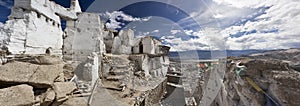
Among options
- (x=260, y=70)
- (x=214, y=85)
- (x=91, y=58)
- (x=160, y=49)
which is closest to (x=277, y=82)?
(x=260, y=70)

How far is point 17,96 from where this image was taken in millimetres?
2799

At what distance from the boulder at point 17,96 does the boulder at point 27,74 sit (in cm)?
25

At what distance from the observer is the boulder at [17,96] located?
104 inches

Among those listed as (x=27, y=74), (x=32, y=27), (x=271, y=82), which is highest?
(x=32, y=27)

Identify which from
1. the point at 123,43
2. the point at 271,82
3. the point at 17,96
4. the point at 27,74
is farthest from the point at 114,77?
the point at 123,43

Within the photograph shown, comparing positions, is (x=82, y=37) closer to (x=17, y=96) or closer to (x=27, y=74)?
(x=27, y=74)

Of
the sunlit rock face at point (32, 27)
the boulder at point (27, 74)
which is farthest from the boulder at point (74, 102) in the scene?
the sunlit rock face at point (32, 27)

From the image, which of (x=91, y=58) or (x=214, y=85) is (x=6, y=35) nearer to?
(x=91, y=58)

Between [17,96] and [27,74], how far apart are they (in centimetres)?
77

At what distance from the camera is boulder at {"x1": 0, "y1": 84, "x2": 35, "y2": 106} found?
8.70ft

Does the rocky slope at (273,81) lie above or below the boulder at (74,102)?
above

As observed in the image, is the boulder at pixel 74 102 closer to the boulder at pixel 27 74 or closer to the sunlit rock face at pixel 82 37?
the boulder at pixel 27 74

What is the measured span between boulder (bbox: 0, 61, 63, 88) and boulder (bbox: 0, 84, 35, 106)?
25cm

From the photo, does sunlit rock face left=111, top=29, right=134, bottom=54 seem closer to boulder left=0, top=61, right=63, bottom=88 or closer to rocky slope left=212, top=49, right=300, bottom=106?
boulder left=0, top=61, right=63, bottom=88
